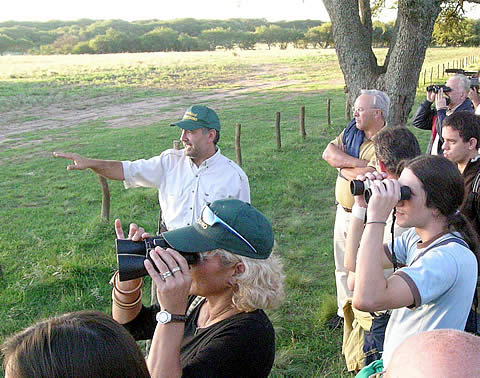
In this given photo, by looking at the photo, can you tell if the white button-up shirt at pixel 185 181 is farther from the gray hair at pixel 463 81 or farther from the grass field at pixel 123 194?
the gray hair at pixel 463 81

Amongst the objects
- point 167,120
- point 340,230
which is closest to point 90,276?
point 340,230

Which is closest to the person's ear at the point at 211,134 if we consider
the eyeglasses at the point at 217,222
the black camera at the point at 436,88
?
the eyeglasses at the point at 217,222

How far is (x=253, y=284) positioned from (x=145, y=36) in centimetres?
8022

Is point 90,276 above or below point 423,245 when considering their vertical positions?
below

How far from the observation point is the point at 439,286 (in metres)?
2.06

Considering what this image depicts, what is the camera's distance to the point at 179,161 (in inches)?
→ 164

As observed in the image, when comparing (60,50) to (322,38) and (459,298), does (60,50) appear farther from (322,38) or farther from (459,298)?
(459,298)

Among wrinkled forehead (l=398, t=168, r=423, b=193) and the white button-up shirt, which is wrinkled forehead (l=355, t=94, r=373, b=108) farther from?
wrinkled forehead (l=398, t=168, r=423, b=193)

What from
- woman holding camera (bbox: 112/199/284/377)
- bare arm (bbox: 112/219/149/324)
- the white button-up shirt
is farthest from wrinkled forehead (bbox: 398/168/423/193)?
the white button-up shirt

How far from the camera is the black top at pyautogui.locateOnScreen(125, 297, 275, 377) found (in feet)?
6.34

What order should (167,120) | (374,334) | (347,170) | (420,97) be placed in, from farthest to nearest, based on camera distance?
(420,97)
(167,120)
(347,170)
(374,334)

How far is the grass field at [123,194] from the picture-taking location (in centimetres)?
496

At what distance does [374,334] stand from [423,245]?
37.5 inches

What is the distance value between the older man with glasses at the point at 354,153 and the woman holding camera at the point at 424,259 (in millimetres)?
1676
